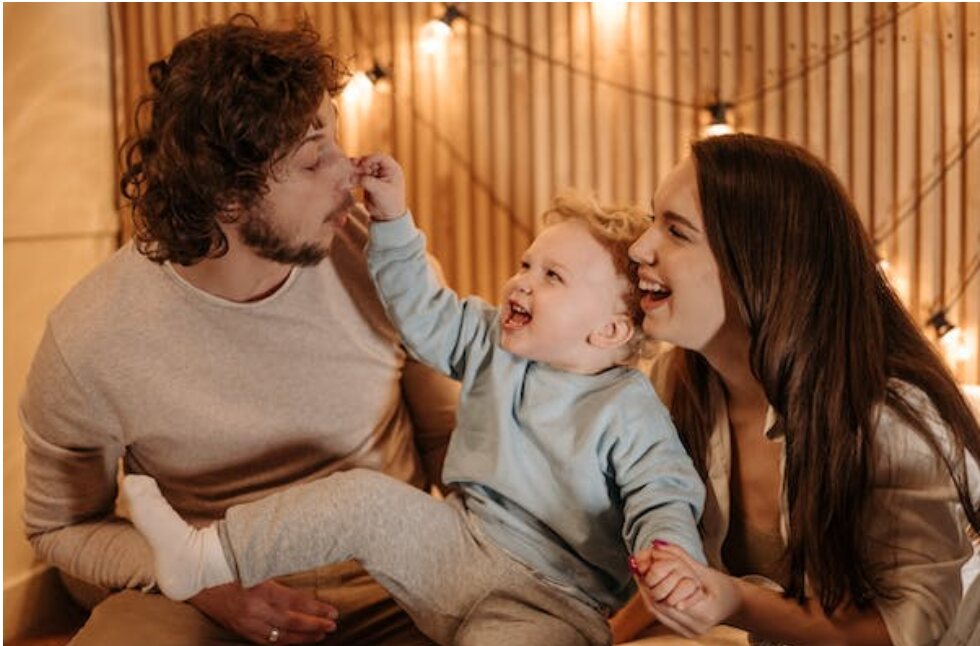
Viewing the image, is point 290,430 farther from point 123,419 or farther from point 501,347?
point 501,347

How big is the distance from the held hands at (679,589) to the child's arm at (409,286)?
0.43 m

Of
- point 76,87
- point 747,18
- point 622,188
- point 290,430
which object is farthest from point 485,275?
point 290,430

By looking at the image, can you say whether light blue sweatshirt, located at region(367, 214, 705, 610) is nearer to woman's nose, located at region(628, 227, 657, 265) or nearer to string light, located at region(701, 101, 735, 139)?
woman's nose, located at region(628, 227, 657, 265)

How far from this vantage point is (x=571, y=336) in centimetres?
153

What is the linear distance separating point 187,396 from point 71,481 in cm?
20

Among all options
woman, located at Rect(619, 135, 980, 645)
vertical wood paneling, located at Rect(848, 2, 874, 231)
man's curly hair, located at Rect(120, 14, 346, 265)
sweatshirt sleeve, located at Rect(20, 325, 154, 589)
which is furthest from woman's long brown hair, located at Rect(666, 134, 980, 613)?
vertical wood paneling, located at Rect(848, 2, 874, 231)

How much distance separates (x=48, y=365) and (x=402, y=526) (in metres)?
0.58

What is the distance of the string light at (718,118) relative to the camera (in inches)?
121

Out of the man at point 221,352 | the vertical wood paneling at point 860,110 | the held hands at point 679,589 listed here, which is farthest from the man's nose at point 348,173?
the vertical wood paneling at point 860,110

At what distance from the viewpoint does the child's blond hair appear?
61.1 inches

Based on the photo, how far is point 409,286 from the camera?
61.9 inches

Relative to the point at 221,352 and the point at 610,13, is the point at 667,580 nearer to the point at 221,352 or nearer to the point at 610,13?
the point at 221,352

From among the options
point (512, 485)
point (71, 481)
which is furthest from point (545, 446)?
point (71, 481)

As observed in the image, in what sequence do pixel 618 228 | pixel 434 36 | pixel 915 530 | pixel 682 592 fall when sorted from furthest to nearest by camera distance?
1. pixel 434 36
2. pixel 618 228
3. pixel 915 530
4. pixel 682 592
